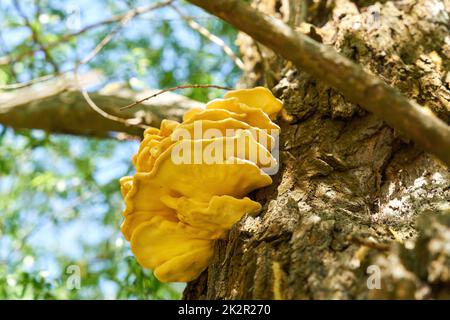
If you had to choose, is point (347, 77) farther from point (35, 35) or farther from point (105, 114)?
point (35, 35)

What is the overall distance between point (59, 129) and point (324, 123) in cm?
288

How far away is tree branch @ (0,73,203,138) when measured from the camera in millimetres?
4676

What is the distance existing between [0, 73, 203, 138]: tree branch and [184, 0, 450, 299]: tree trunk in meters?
1.21

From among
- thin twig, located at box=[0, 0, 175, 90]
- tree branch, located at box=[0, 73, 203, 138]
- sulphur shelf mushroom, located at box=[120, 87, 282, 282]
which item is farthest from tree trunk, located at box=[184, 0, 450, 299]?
thin twig, located at box=[0, 0, 175, 90]

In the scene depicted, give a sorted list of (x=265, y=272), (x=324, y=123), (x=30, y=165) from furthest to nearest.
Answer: (x=30, y=165) → (x=324, y=123) → (x=265, y=272)

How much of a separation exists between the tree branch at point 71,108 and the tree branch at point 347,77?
248cm

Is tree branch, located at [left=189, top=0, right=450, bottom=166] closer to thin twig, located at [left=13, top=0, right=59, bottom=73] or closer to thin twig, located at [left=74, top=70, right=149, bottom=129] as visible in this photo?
thin twig, located at [left=74, top=70, right=149, bottom=129]

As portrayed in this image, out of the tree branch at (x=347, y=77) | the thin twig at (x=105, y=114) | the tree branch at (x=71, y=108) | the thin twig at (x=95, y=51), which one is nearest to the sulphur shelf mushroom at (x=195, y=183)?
the tree branch at (x=347, y=77)

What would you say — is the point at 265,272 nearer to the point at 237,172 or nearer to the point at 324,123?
the point at 237,172

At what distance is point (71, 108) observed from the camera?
4871mm
